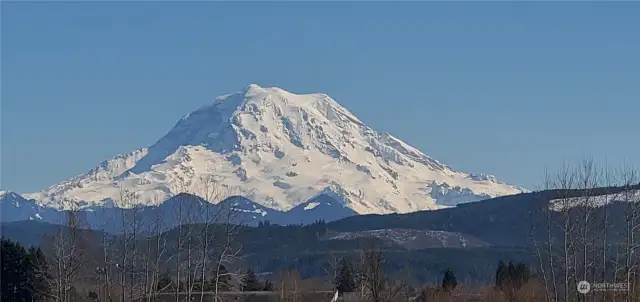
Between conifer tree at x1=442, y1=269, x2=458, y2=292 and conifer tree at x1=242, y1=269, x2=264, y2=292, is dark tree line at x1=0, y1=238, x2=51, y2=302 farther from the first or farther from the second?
conifer tree at x1=242, y1=269, x2=264, y2=292

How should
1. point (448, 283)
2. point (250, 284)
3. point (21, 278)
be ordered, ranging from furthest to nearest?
point (250, 284), point (448, 283), point (21, 278)

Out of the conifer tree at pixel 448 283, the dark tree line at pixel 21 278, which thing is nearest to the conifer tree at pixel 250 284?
the conifer tree at pixel 448 283

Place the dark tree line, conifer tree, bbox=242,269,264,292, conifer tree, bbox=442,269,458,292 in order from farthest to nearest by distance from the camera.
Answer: conifer tree, bbox=242,269,264,292 → conifer tree, bbox=442,269,458,292 → the dark tree line

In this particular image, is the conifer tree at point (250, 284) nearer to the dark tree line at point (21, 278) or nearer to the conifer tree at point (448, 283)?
the conifer tree at point (448, 283)

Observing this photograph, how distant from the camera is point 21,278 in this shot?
81938mm

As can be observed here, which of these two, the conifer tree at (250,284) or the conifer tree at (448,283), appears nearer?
the conifer tree at (448,283)

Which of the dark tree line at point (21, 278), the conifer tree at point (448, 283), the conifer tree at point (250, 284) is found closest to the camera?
the dark tree line at point (21, 278)

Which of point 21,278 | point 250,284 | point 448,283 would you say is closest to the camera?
point 21,278

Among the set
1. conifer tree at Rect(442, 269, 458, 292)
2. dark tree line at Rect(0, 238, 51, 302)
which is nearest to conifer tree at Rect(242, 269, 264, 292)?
conifer tree at Rect(442, 269, 458, 292)

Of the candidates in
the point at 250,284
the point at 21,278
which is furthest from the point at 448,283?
the point at 21,278

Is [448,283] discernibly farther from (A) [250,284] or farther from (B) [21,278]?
(B) [21,278]

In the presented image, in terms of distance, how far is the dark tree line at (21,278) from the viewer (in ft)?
264

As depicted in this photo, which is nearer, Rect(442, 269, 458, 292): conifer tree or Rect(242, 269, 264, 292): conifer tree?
Rect(442, 269, 458, 292): conifer tree

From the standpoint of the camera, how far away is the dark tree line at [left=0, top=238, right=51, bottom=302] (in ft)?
264
